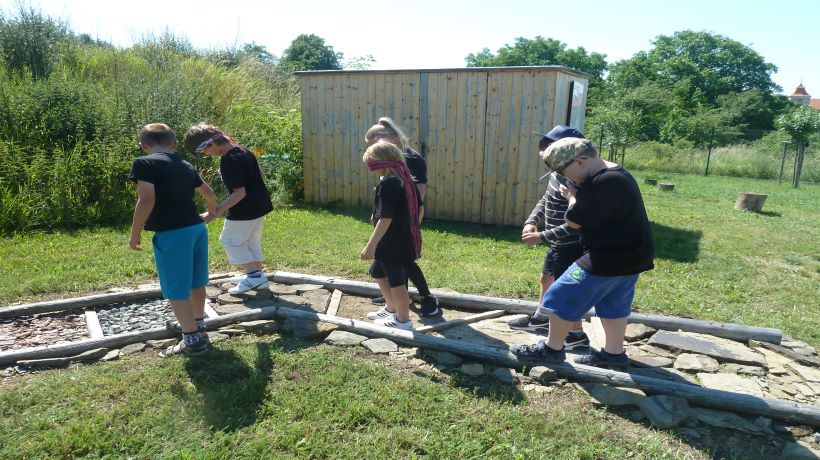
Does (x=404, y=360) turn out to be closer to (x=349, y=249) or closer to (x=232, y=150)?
(x=232, y=150)

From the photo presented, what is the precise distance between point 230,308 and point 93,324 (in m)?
1.12

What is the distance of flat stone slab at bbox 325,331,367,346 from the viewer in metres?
4.30

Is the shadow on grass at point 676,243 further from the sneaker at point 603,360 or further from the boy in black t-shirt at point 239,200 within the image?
the boy in black t-shirt at point 239,200

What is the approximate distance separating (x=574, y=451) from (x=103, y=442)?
258 centimetres

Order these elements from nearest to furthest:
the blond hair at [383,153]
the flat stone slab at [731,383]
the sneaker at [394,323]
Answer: the flat stone slab at [731,383] < the blond hair at [383,153] < the sneaker at [394,323]

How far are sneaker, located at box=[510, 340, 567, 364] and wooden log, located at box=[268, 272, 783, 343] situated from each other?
3.91ft

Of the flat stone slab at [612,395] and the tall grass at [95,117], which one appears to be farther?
the tall grass at [95,117]

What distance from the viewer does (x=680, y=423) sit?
3291 millimetres

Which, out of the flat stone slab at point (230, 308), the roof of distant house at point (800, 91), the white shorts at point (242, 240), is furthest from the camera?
the roof of distant house at point (800, 91)

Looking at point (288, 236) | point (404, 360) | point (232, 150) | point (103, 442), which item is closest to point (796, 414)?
point (404, 360)

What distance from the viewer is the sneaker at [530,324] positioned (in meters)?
4.78

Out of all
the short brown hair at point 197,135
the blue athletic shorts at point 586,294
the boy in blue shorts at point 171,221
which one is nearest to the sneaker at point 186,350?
the boy in blue shorts at point 171,221

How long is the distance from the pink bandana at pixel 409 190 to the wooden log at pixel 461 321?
2.31 feet

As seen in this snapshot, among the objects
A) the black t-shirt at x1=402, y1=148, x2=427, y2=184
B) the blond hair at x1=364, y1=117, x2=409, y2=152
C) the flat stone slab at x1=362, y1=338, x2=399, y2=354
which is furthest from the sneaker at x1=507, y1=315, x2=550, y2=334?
the blond hair at x1=364, y1=117, x2=409, y2=152
